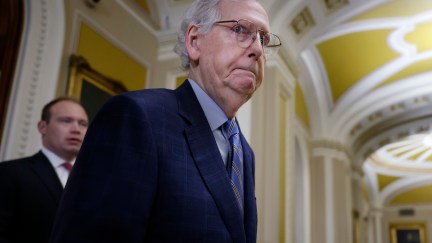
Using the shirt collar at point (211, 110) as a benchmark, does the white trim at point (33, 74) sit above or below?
above

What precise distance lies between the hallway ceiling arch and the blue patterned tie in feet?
13.0

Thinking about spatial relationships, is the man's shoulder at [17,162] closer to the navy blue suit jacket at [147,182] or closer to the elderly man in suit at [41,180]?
the elderly man in suit at [41,180]

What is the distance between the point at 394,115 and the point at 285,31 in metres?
6.11

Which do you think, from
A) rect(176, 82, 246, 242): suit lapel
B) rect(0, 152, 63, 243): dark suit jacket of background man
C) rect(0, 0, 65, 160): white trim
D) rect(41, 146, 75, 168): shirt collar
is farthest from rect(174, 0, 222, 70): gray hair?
rect(0, 0, 65, 160): white trim

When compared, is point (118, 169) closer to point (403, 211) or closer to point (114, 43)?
point (114, 43)

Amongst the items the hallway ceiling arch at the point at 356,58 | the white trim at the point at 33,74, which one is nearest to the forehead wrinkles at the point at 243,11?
the white trim at the point at 33,74

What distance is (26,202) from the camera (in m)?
1.94

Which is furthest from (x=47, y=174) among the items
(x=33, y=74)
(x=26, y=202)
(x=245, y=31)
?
(x=33, y=74)

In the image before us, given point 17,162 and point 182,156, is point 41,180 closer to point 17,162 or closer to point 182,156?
point 17,162

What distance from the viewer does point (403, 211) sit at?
65.5 ft

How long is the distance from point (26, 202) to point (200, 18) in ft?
4.02

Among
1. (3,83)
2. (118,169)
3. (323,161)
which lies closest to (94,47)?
(3,83)

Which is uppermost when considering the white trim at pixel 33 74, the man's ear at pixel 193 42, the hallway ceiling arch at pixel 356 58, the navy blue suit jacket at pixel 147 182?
the hallway ceiling arch at pixel 356 58

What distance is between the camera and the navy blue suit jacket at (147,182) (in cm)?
81
